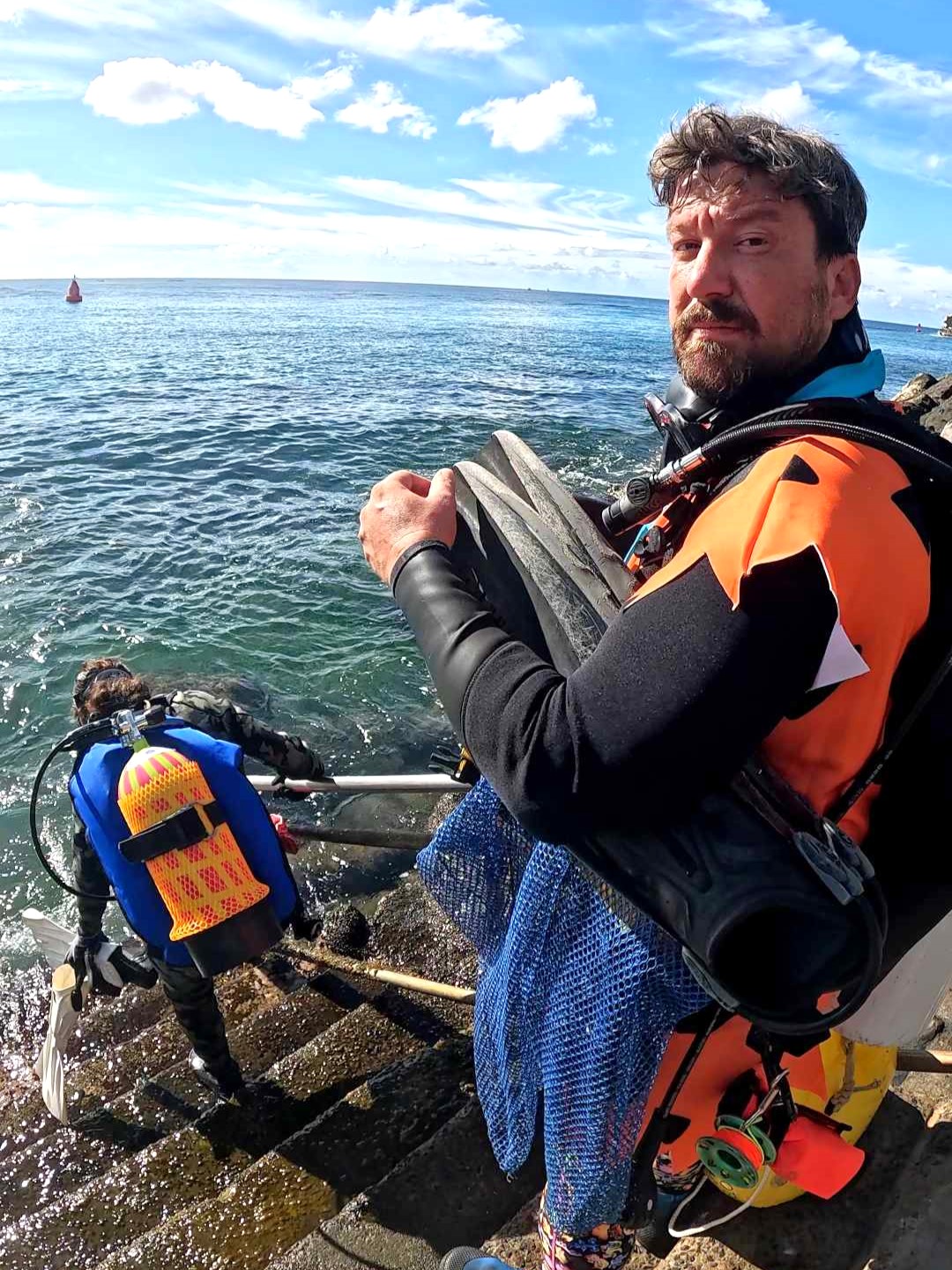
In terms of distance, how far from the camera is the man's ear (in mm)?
1806

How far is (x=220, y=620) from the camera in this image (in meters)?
11.3

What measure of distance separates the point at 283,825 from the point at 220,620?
691 cm

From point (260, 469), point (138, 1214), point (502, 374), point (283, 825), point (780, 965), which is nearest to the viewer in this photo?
point (780, 965)

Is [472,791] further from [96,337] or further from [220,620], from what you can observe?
[96,337]

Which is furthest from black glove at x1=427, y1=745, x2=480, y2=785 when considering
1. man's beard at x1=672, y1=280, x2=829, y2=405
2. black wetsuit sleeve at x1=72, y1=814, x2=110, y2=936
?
black wetsuit sleeve at x1=72, y1=814, x2=110, y2=936

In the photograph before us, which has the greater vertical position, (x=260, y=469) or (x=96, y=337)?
(x=96, y=337)

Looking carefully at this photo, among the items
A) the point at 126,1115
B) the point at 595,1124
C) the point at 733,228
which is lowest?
the point at 126,1115

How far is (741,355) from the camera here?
177cm

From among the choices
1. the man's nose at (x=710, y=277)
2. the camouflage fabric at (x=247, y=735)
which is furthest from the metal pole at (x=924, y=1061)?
the camouflage fabric at (x=247, y=735)

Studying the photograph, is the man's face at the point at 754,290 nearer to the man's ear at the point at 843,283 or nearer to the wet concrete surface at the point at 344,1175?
the man's ear at the point at 843,283

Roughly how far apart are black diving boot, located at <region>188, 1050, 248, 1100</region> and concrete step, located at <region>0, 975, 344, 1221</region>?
0.31 feet

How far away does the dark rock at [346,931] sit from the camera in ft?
17.5

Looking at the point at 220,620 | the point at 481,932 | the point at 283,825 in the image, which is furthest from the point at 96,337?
the point at 481,932

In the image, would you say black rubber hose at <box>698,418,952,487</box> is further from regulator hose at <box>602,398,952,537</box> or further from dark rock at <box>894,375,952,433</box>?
dark rock at <box>894,375,952,433</box>
